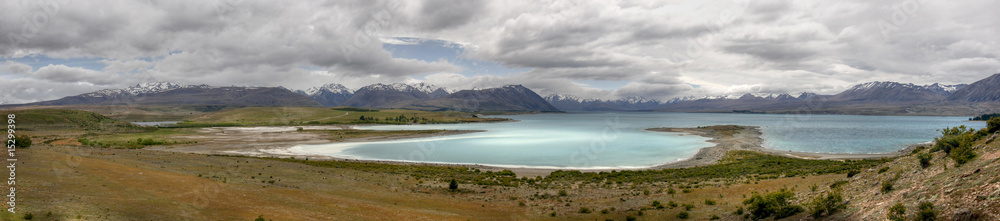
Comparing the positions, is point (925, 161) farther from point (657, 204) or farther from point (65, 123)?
point (65, 123)

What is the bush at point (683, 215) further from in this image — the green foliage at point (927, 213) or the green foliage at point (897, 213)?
the green foliage at point (927, 213)

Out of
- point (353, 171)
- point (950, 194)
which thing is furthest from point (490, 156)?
point (950, 194)

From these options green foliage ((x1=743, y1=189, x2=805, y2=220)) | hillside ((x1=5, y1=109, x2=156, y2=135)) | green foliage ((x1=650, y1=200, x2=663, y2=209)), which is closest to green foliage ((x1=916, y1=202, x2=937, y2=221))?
green foliage ((x1=743, y1=189, x2=805, y2=220))

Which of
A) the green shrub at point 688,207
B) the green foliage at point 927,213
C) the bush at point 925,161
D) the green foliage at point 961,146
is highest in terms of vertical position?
the green foliage at point 961,146

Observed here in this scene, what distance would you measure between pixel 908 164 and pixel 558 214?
57.0 ft

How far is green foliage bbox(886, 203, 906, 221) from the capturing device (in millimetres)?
12062

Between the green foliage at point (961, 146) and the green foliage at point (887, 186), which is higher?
the green foliage at point (961, 146)

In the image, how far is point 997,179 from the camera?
1166 centimetres

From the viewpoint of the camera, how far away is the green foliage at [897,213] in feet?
39.6

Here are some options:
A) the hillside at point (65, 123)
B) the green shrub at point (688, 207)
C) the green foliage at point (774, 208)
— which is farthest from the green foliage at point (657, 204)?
the hillside at point (65, 123)

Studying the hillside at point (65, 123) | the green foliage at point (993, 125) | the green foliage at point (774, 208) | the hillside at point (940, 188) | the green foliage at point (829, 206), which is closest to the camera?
the hillside at point (940, 188)

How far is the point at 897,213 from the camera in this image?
12367 millimetres

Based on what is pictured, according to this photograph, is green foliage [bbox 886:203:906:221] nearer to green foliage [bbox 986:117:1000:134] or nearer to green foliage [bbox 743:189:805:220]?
green foliage [bbox 743:189:805:220]

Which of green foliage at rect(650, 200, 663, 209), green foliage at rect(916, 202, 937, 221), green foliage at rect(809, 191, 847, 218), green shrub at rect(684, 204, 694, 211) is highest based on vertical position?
green foliage at rect(916, 202, 937, 221)
